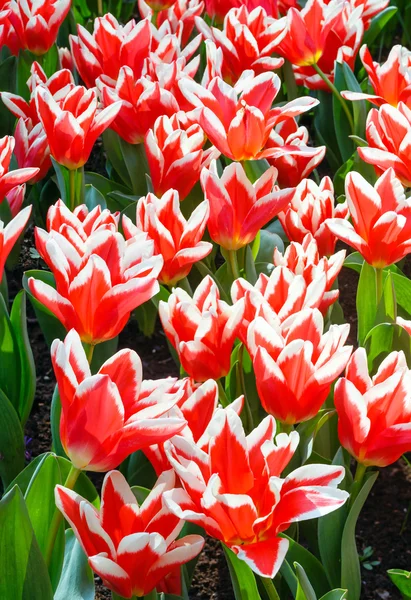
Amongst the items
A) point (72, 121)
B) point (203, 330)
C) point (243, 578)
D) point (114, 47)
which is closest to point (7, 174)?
point (72, 121)

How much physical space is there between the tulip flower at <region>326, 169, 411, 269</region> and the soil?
20.3 inches

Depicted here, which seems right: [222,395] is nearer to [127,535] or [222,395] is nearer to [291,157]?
[127,535]

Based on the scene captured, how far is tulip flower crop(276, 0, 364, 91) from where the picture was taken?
1802mm

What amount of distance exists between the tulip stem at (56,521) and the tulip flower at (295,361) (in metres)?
0.22

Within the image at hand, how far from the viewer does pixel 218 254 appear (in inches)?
83.4

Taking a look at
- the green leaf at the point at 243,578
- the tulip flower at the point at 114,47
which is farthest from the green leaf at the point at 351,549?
the tulip flower at the point at 114,47

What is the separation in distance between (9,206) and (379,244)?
71cm

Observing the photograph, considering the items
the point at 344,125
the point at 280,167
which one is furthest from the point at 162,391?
the point at 344,125

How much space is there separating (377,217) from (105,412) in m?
0.53

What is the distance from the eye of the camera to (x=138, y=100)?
151 cm

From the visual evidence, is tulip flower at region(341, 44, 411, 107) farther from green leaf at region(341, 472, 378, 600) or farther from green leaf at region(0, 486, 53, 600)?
green leaf at region(0, 486, 53, 600)

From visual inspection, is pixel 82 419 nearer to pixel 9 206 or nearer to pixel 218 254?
pixel 9 206

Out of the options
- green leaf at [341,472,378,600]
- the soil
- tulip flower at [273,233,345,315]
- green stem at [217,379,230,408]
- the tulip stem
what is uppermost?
tulip flower at [273,233,345,315]

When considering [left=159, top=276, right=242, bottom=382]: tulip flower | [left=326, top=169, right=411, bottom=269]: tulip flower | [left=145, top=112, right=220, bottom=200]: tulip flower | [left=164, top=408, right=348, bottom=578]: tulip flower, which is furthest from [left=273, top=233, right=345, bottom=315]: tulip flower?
[left=164, top=408, right=348, bottom=578]: tulip flower
